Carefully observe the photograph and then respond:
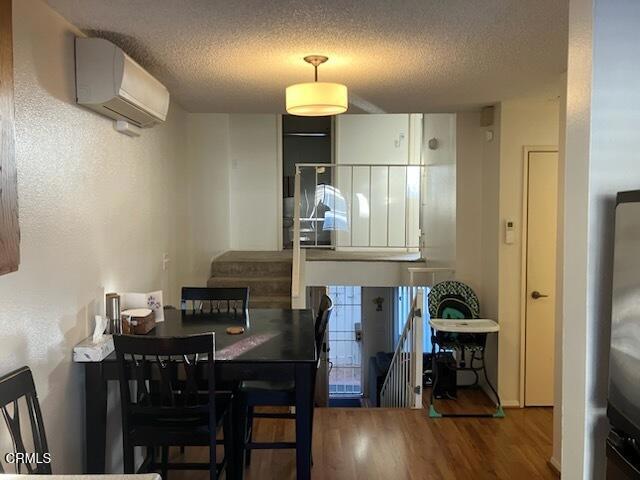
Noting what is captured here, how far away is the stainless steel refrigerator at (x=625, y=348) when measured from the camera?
1357mm

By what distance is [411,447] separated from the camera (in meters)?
3.61

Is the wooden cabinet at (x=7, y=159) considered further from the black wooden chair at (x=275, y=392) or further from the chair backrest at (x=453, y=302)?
the chair backrest at (x=453, y=302)

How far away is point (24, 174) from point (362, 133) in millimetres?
5762

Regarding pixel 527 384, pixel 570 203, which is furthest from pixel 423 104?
pixel 570 203

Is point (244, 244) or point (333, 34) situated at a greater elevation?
point (333, 34)

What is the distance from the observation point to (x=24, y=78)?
6.77ft

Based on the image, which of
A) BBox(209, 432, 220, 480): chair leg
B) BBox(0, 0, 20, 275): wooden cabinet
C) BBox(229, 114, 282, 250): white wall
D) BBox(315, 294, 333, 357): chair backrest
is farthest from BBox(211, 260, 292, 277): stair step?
BBox(0, 0, 20, 275): wooden cabinet

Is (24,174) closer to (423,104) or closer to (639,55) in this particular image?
(639,55)

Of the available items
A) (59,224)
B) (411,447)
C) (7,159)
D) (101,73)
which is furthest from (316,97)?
(411,447)

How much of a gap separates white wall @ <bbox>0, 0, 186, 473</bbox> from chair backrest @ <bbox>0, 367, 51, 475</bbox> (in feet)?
0.23

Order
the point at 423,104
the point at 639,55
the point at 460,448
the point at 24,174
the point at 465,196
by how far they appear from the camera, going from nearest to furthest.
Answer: the point at 639,55 < the point at 24,174 < the point at 460,448 < the point at 423,104 < the point at 465,196

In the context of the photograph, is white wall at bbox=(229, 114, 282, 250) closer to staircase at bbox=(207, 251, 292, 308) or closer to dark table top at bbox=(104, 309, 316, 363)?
staircase at bbox=(207, 251, 292, 308)

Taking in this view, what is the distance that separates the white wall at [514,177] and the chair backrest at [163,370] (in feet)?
9.18

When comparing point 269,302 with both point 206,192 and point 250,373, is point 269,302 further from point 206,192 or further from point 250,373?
point 250,373
